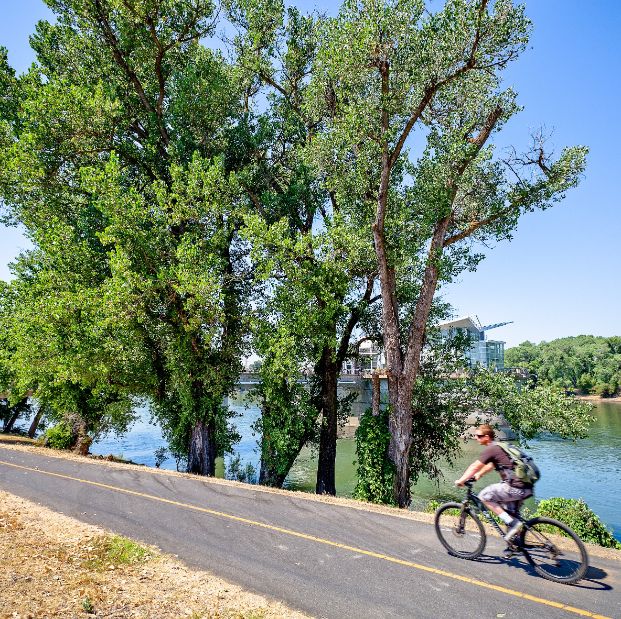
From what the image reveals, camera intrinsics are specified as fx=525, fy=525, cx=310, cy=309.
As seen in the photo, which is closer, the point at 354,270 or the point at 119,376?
the point at 354,270

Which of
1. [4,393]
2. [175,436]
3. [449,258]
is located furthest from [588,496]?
[4,393]

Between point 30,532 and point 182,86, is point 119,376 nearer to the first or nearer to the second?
point 182,86

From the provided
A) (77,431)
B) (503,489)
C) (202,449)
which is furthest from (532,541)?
(77,431)

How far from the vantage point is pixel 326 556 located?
850 centimetres

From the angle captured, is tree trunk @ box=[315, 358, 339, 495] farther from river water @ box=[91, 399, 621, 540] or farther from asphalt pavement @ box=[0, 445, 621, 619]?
asphalt pavement @ box=[0, 445, 621, 619]

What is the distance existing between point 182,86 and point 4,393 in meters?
26.3

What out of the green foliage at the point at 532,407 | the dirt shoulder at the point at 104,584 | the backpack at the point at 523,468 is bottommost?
the dirt shoulder at the point at 104,584

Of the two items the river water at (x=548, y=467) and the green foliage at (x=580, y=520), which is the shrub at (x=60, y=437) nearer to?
the river water at (x=548, y=467)

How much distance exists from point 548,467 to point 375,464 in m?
22.7

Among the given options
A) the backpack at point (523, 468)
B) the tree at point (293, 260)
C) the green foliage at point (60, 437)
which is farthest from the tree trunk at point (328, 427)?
the backpack at point (523, 468)

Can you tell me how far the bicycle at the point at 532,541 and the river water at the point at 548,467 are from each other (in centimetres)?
1342

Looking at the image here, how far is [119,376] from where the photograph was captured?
23344 mm

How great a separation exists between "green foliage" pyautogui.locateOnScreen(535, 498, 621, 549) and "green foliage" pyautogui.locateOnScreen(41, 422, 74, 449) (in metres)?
22.2

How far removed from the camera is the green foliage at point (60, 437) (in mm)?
26188
